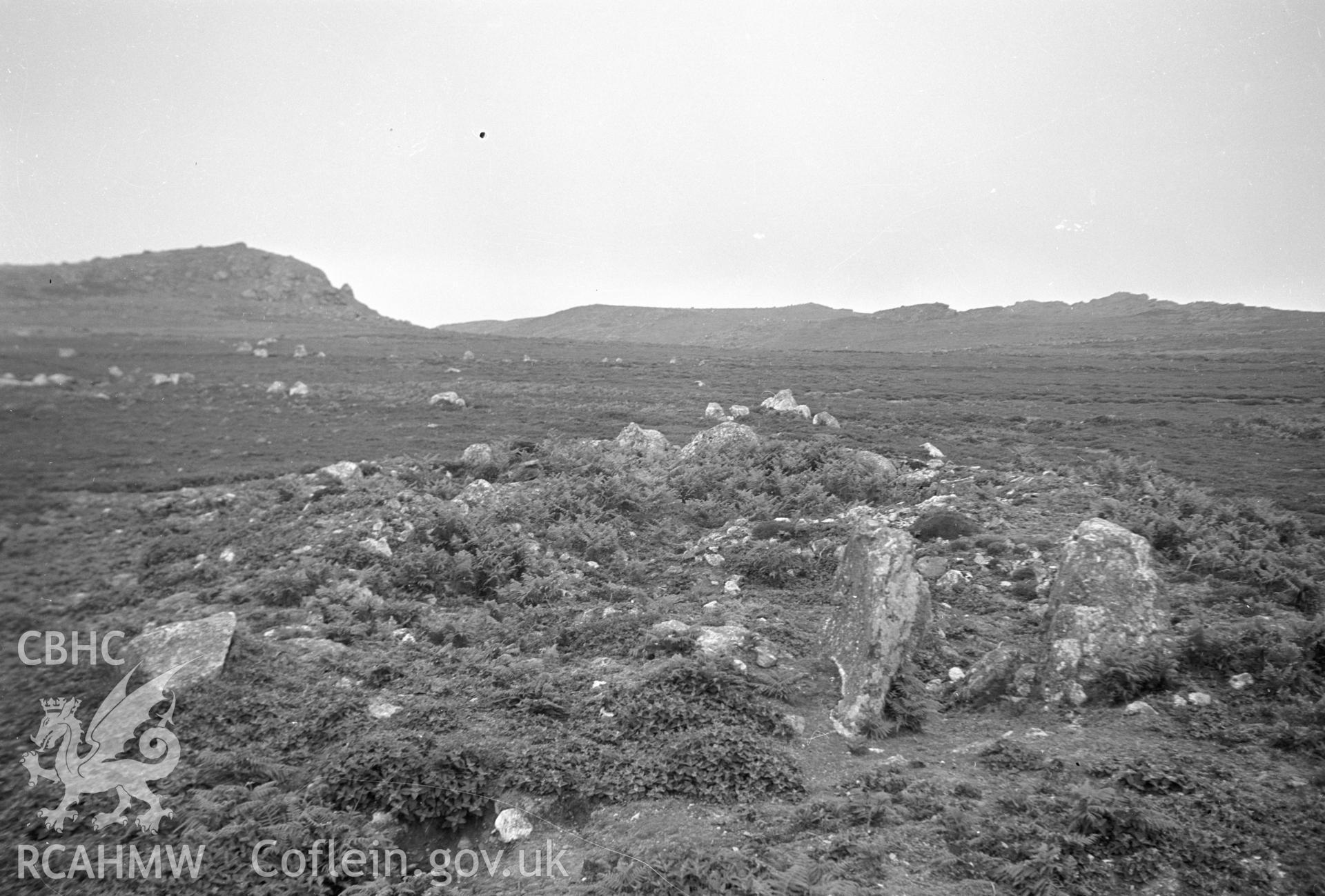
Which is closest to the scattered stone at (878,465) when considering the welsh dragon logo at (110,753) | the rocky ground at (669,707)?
the rocky ground at (669,707)

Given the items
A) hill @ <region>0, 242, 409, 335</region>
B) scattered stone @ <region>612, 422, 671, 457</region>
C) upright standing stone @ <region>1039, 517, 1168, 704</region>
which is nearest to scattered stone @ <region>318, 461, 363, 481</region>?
hill @ <region>0, 242, 409, 335</region>

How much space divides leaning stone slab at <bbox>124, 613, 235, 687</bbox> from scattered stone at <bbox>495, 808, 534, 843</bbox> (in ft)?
17.2

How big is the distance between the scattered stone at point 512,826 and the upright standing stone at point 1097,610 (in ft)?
25.4

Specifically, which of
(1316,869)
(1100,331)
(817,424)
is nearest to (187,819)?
(1316,869)

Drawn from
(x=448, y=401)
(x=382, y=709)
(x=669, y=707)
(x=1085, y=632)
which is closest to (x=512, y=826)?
(x=669, y=707)

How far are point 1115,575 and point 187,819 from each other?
13.3 metres

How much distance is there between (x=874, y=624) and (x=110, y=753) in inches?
418

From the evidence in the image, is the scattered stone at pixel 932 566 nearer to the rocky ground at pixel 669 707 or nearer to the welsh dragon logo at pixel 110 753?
the rocky ground at pixel 669 707

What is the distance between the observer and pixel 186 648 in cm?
995

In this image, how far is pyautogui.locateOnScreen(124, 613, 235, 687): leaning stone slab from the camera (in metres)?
9.61

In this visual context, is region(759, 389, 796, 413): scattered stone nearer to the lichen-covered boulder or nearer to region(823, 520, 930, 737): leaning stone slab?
the lichen-covered boulder

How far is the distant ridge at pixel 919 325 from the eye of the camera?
92562 millimetres

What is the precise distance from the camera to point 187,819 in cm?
721

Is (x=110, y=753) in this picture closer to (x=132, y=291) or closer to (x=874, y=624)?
(x=132, y=291)
